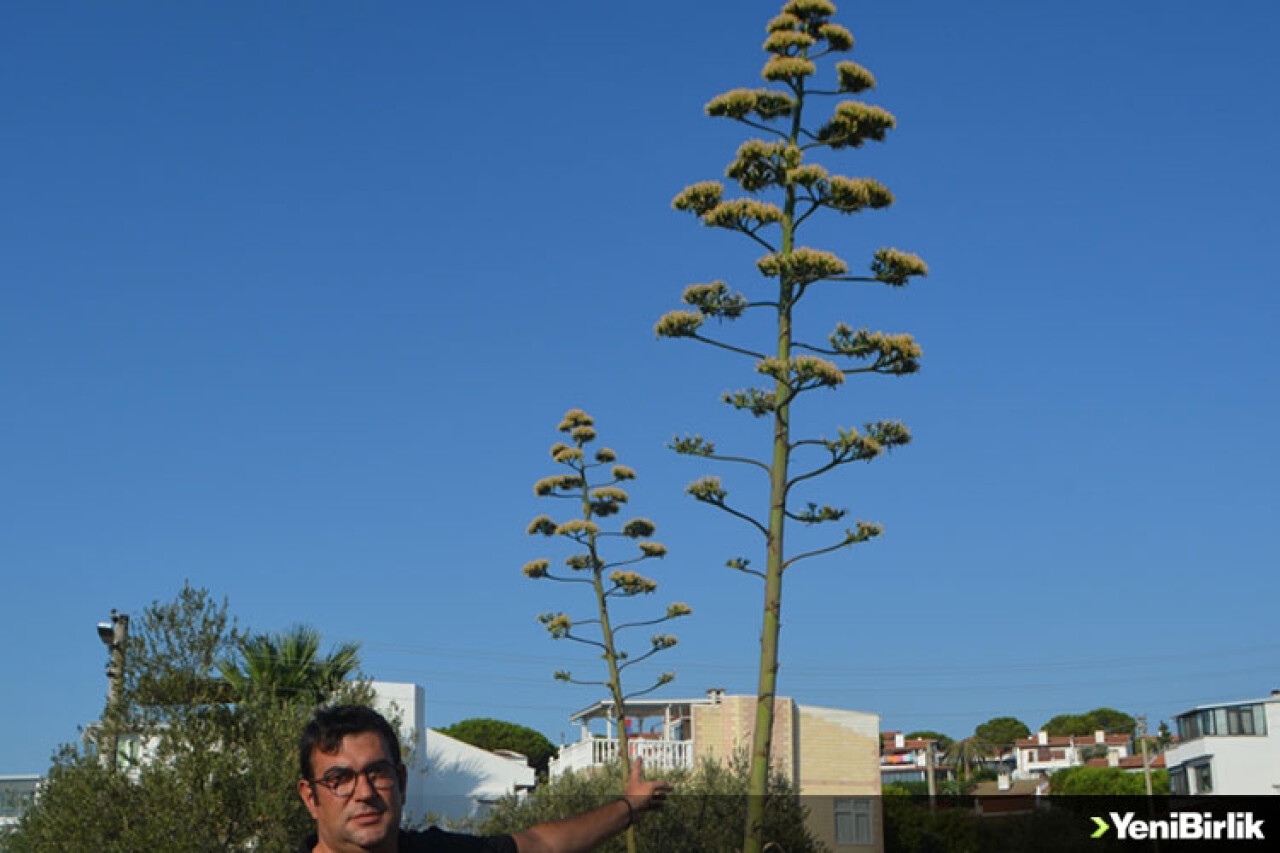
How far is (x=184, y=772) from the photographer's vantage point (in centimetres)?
2330

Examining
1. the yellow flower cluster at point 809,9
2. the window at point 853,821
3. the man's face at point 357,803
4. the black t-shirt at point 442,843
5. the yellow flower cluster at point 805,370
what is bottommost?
the window at point 853,821

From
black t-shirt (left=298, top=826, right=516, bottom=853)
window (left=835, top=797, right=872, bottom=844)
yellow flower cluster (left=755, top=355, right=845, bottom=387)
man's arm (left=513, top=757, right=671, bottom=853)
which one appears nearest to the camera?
black t-shirt (left=298, top=826, right=516, bottom=853)

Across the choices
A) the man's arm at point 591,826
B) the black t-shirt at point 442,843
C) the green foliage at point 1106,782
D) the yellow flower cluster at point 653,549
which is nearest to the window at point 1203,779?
the green foliage at point 1106,782

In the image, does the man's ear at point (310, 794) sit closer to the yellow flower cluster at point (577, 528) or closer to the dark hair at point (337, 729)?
the dark hair at point (337, 729)

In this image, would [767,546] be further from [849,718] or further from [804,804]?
[849,718]

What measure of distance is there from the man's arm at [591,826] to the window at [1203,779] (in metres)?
81.8

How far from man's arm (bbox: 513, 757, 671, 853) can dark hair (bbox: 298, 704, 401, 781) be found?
0.56 metres

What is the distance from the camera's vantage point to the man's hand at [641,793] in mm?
4527

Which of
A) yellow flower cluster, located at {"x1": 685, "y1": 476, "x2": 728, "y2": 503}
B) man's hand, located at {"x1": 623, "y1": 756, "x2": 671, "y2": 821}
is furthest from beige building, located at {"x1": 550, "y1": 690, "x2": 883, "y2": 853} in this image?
man's hand, located at {"x1": 623, "y1": 756, "x2": 671, "y2": 821}

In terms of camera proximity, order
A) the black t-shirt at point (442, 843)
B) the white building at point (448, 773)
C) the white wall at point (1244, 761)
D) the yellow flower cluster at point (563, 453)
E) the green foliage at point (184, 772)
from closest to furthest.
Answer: the black t-shirt at point (442, 843), the green foliage at point (184, 772), the yellow flower cluster at point (563, 453), the white building at point (448, 773), the white wall at point (1244, 761)

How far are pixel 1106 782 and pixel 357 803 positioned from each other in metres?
111

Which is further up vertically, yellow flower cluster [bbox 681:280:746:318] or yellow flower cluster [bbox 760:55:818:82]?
yellow flower cluster [bbox 760:55:818:82]

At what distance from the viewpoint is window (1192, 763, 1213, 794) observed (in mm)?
79188

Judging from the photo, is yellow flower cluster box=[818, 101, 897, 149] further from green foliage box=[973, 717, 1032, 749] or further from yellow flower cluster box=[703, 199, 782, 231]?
green foliage box=[973, 717, 1032, 749]
